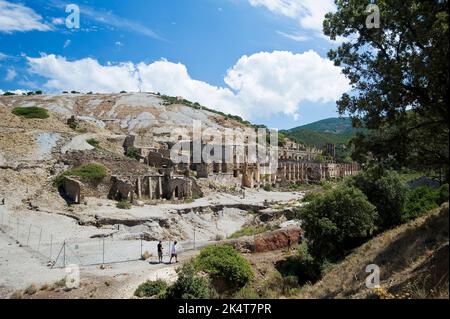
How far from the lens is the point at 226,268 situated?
17922 mm

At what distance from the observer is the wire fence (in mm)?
21109

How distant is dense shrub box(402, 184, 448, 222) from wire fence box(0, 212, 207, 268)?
13.4 m

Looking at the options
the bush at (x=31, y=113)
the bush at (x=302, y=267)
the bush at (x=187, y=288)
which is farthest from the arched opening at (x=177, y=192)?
the bush at (x=187, y=288)

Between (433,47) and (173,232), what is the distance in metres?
24.1

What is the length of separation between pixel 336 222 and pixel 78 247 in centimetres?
1494

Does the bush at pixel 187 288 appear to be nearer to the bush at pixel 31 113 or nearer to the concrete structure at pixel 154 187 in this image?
the concrete structure at pixel 154 187

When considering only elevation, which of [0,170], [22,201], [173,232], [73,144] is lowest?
[173,232]

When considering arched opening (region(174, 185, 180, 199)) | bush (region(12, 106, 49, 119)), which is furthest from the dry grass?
bush (region(12, 106, 49, 119))

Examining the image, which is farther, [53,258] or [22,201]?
[22,201]

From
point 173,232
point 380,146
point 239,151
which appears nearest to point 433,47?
point 380,146

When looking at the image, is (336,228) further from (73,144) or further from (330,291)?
(73,144)

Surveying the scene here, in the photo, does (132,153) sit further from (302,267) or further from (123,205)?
(302,267)

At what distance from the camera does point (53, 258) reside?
69.2 ft

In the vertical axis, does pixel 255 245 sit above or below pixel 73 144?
below
